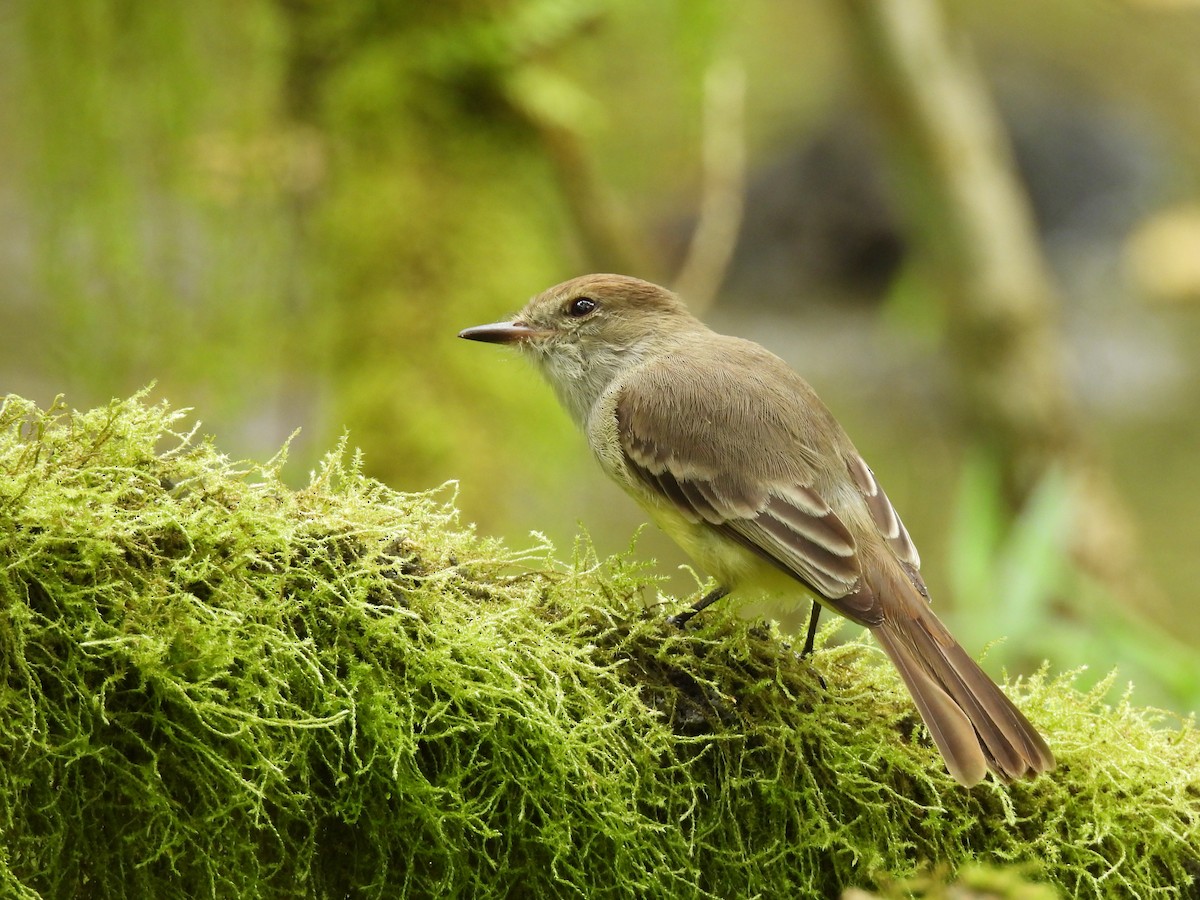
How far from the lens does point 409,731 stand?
6.56 feet

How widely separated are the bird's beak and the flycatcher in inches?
2.2

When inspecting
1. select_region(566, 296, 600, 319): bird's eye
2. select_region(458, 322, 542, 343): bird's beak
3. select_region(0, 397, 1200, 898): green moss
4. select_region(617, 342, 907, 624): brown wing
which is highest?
select_region(566, 296, 600, 319): bird's eye

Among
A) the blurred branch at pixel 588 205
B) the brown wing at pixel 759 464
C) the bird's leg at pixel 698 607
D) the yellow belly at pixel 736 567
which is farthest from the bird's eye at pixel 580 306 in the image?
the blurred branch at pixel 588 205

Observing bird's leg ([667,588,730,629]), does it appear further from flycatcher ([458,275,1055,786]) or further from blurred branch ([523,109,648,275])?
blurred branch ([523,109,648,275])

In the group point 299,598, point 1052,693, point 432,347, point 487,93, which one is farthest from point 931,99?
point 299,598

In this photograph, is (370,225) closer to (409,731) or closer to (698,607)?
(698,607)

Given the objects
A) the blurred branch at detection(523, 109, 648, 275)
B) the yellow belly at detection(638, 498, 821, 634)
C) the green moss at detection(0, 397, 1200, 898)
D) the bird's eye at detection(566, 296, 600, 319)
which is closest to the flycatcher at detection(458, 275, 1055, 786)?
the yellow belly at detection(638, 498, 821, 634)

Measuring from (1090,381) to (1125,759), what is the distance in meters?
12.6

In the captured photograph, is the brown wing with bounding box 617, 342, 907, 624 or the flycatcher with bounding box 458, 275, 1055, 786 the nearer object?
the flycatcher with bounding box 458, 275, 1055, 786

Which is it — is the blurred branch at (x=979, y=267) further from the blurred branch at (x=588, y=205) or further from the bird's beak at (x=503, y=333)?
the bird's beak at (x=503, y=333)

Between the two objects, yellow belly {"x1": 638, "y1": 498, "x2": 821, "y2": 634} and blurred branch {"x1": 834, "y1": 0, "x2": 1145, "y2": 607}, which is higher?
blurred branch {"x1": 834, "y1": 0, "x2": 1145, "y2": 607}

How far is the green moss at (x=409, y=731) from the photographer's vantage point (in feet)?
5.98

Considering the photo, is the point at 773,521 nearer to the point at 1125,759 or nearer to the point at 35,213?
the point at 1125,759

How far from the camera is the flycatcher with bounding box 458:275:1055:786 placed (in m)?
2.52
